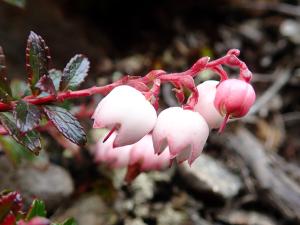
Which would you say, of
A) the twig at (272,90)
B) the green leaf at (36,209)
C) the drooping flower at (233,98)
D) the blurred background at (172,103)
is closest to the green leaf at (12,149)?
the blurred background at (172,103)

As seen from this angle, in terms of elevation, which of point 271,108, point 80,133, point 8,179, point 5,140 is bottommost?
point 271,108

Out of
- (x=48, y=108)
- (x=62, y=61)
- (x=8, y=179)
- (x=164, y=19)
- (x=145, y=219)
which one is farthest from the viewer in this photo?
(x=164, y=19)

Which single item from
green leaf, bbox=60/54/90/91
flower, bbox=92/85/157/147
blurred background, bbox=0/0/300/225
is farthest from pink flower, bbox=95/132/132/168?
flower, bbox=92/85/157/147

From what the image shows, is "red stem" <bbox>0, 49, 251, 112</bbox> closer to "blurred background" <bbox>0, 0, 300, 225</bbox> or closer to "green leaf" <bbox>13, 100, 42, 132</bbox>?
"green leaf" <bbox>13, 100, 42, 132</bbox>

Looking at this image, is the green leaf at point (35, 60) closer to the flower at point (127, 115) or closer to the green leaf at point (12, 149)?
the flower at point (127, 115)

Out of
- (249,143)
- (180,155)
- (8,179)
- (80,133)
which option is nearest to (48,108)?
(80,133)

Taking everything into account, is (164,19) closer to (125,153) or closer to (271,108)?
(271,108)
